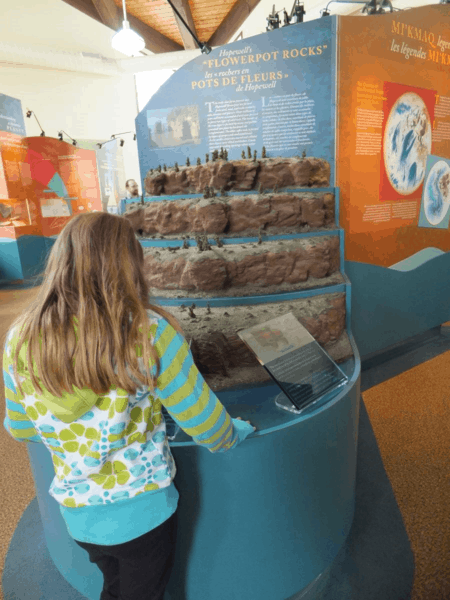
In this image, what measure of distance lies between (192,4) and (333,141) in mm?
7073

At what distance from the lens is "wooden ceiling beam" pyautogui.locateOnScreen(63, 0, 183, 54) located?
7.97 m

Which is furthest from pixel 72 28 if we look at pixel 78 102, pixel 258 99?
pixel 258 99

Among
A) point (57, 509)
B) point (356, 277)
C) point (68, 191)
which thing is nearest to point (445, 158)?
point (356, 277)

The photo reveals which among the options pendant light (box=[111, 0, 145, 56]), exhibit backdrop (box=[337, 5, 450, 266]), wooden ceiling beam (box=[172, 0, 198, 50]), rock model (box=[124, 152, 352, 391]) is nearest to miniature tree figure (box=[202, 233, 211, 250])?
rock model (box=[124, 152, 352, 391])

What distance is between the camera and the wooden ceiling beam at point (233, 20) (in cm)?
895

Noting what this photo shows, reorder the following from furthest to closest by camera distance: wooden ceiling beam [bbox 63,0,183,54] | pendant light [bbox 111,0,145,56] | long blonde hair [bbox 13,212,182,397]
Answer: wooden ceiling beam [bbox 63,0,183,54]
pendant light [bbox 111,0,145,56]
long blonde hair [bbox 13,212,182,397]

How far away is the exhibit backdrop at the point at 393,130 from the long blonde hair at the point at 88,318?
11.1 ft

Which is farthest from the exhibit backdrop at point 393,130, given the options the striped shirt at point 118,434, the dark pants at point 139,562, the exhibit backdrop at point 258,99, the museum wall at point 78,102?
the museum wall at point 78,102

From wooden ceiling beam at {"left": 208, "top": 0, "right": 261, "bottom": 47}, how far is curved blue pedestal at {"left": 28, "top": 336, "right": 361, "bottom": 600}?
9894 millimetres

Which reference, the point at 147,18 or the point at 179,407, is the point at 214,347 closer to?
the point at 179,407

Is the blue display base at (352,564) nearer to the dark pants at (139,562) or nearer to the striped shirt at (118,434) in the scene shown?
the dark pants at (139,562)

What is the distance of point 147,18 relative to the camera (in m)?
9.57

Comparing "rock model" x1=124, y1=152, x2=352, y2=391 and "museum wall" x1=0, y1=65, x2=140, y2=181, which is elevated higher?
"museum wall" x1=0, y1=65, x2=140, y2=181

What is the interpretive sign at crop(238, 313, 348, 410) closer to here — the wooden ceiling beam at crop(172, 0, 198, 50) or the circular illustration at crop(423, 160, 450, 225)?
the circular illustration at crop(423, 160, 450, 225)
